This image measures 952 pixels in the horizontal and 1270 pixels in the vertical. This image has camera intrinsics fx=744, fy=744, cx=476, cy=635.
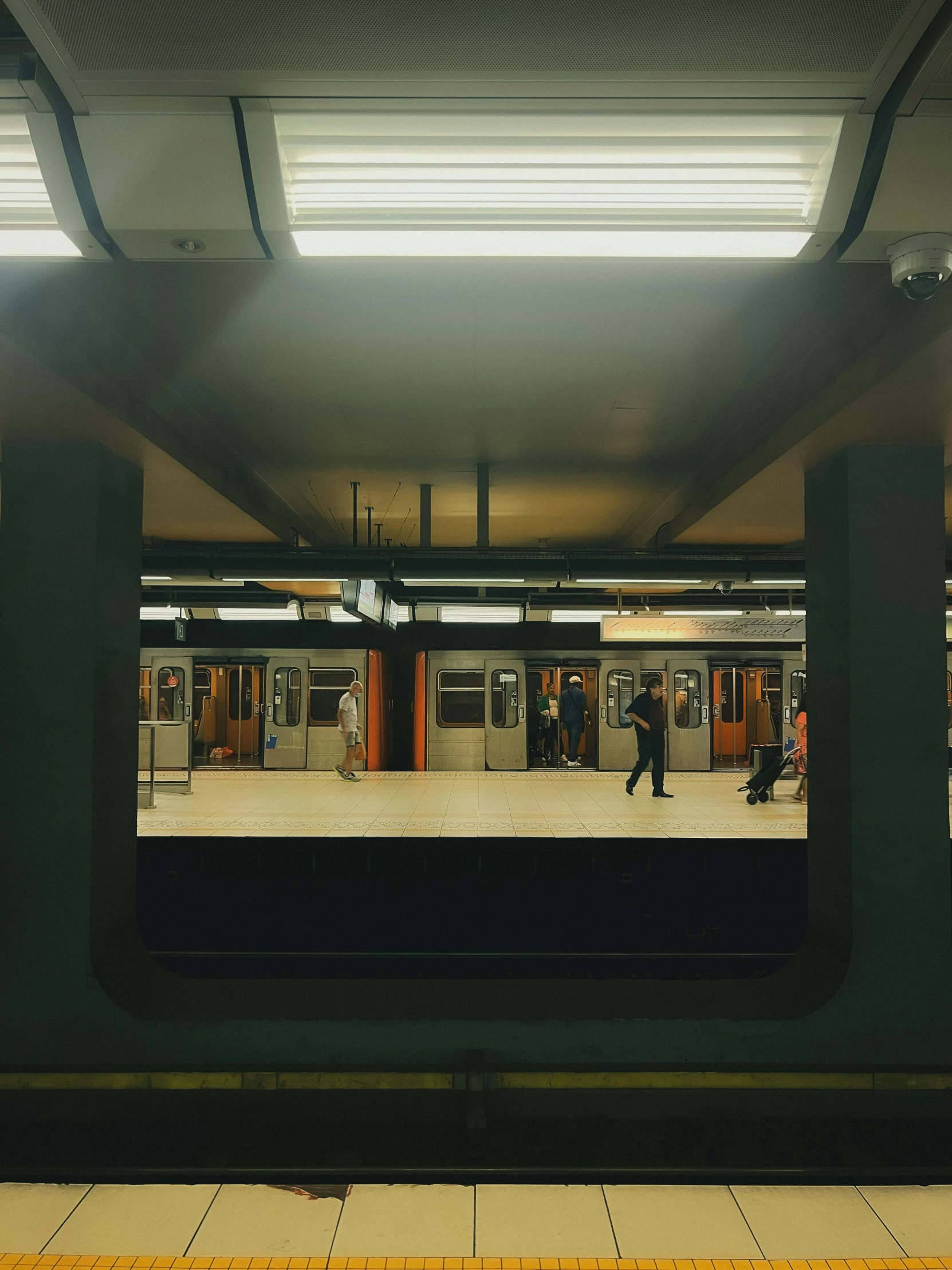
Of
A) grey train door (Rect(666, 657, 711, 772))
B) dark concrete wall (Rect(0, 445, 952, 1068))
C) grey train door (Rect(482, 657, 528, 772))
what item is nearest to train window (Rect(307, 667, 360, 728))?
grey train door (Rect(482, 657, 528, 772))

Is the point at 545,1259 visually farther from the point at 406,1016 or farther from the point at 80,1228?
the point at 80,1228

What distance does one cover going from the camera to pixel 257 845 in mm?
7203

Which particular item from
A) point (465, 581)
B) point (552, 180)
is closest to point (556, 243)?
point (552, 180)

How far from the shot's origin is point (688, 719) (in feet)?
46.3

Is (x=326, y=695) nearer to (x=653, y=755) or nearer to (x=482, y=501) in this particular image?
(x=653, y=755)

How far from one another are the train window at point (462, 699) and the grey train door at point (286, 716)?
252 cm

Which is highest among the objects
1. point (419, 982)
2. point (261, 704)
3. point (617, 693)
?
point (617, 693)

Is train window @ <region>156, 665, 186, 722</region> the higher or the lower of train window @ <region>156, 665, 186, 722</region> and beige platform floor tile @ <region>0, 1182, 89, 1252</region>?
the higher

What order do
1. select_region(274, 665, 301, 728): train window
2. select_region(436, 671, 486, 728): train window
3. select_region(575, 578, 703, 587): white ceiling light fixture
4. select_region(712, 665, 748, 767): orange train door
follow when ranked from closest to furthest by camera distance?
select_region(575, 578, 703, 587): white ceiling light fixture → select_region(274, 665, 301, 728): train window → select_region(436, 671, 486, 728): train window → select_region(712, 665, 748, 767): orange train door

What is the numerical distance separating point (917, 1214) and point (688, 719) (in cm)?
1161

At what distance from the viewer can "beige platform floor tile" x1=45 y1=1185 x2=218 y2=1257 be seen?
2564 mm

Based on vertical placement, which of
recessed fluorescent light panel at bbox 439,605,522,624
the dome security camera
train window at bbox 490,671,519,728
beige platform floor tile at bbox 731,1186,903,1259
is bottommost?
beige platform floor tile at bbox 731,1186,903,1259

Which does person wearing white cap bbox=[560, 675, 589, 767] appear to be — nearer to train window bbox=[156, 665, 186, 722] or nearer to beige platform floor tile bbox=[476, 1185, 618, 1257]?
train window bbox=[156, 665, 186, 722]

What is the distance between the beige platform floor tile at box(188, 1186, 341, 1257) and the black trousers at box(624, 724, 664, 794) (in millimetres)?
7768
